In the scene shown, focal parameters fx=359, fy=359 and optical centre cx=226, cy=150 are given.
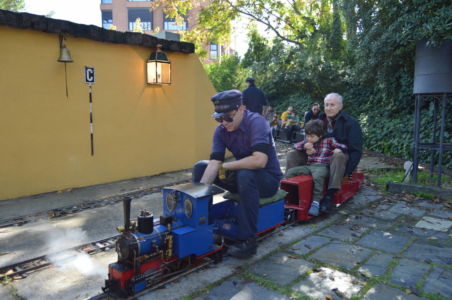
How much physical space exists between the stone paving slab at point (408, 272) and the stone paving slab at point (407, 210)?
5.60 ft

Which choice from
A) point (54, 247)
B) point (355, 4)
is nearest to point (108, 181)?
point (54, 247)

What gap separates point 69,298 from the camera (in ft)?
9.42

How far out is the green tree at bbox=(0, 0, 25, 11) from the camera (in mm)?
25094

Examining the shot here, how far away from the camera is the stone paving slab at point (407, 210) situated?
5027 mm

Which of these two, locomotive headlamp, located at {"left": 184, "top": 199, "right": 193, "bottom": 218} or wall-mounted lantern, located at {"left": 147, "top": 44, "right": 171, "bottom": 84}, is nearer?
locomotive headlamp, located at {"left": 184, "top": 199, "right": 193, "bottom": 218}

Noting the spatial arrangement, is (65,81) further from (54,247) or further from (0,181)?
(54,247)

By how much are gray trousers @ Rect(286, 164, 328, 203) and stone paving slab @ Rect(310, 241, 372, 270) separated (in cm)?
85

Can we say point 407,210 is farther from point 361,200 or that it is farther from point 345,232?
point 345,232

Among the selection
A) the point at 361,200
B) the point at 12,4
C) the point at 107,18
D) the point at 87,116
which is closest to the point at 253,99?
the point at 87,116

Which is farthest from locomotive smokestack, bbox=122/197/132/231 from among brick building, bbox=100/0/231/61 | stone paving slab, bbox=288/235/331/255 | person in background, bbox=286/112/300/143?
brick building, bbox=100/0/231/61

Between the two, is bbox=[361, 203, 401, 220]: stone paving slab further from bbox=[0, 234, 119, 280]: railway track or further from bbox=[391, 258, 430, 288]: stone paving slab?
bbox=[0, 234, 119, 280]: railway track

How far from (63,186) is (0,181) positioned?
1009 mm

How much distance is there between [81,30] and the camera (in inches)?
248

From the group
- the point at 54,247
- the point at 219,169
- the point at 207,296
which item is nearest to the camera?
the point at 207,296
